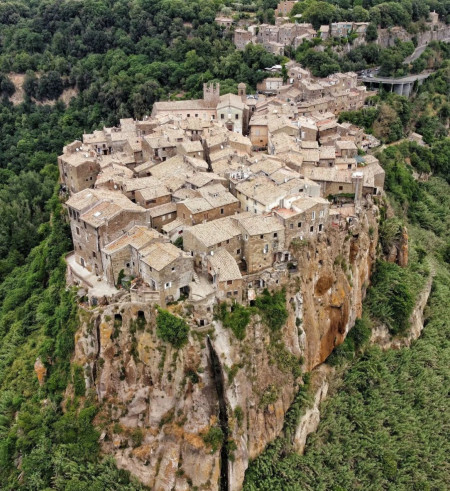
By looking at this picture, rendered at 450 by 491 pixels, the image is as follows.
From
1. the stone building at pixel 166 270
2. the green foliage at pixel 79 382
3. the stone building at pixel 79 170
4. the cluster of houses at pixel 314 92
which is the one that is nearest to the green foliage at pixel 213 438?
the green foliage at pixel 79 382

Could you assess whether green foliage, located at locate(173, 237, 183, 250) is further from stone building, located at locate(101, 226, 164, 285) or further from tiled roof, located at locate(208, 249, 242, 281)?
tiled roof, located at locate(208, 249, 242, 281)

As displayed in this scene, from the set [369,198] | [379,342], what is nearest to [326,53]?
[369,198]

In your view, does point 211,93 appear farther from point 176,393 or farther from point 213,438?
point 213,438

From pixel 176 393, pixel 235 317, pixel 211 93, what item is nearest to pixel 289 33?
pixel 211 93

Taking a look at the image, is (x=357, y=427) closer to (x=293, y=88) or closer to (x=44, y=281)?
(x=44, y=281)

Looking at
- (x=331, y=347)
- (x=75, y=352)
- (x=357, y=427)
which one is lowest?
(x=357, y=427)

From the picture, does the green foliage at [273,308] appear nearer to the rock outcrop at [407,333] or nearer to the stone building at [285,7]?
the rock outcrop at [407,333]
